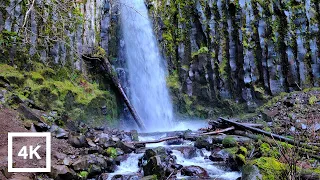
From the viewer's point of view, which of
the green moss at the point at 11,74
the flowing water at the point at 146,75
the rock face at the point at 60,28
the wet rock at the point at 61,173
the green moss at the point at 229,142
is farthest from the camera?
the flowing water at the point at 146,75

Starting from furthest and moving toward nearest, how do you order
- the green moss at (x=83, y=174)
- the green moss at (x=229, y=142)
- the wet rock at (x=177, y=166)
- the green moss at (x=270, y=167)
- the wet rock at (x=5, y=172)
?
the green moss at (x=229, y=142), the wet rock at (x=177, y=166), the green moss at (x=83, y=174), the wet rock at (x=5, y=172), the green moss at (x=270, y=167)


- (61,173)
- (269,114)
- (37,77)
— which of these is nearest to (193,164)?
(61,173)

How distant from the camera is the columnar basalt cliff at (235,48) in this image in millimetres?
12859

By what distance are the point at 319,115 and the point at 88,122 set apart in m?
8.74

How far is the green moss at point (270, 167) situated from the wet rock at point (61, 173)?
136 inches

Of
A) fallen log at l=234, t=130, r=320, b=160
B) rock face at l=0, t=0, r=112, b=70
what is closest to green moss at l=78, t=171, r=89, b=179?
fallen log at l=234, t=130, r=320, b=160

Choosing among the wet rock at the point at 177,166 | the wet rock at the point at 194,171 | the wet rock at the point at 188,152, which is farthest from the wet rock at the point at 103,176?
the wet rock at the point at 188,152

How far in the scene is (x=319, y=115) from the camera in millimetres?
9602

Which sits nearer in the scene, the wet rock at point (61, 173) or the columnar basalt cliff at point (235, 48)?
the wet rock at point (61, 173)

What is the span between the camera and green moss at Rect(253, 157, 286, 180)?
4.30 metres

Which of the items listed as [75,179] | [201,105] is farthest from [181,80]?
[75,179]

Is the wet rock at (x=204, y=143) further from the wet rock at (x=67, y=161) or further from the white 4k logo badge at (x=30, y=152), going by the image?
the white 4k logo badge at (x=30, y=152)

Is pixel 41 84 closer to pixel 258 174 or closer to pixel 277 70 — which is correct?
pixel 258 174

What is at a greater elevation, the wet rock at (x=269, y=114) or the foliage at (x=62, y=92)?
the foliage at (x=62, y=92)
